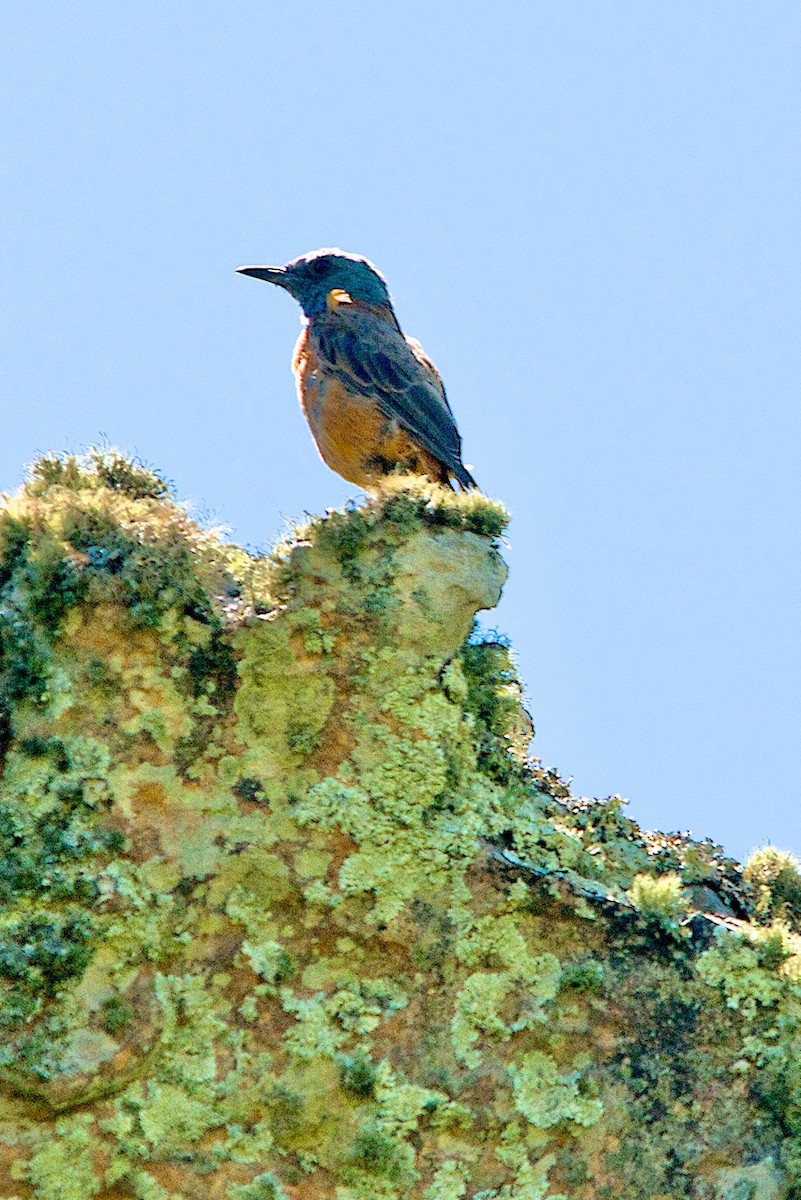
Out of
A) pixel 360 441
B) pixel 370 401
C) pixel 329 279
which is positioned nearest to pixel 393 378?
pixel 370 401

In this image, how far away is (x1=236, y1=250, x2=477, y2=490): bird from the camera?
9203 millimetres

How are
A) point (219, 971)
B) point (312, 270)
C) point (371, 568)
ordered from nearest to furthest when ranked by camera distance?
1. point (219, 971)
2. point (371, 568)
3. point (312, 270)

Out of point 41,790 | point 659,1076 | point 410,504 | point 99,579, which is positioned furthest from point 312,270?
point 659,1076

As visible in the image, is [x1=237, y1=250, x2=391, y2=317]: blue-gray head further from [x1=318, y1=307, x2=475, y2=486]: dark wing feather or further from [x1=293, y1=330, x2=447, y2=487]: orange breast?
[x1=293, y1=330, x2=447, y2=487]: orange breast

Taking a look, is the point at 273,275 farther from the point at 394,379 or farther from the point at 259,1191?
the point at 259,1191

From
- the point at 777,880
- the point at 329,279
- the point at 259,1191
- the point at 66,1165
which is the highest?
the point at 329,279

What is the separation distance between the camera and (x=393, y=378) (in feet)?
30.9

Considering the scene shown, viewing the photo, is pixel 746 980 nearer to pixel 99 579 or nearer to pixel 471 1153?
pixel 471 1153

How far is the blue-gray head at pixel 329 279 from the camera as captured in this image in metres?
10.3

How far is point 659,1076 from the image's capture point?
5570 mm

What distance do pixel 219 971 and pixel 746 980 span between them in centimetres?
192

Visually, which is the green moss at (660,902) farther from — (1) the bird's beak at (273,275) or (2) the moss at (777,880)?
(1) the bird's beak at (273,275)

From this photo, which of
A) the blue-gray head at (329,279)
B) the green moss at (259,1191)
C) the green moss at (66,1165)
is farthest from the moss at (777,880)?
the blue-gray head at (329,279)

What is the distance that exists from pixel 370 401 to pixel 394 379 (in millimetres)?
269
